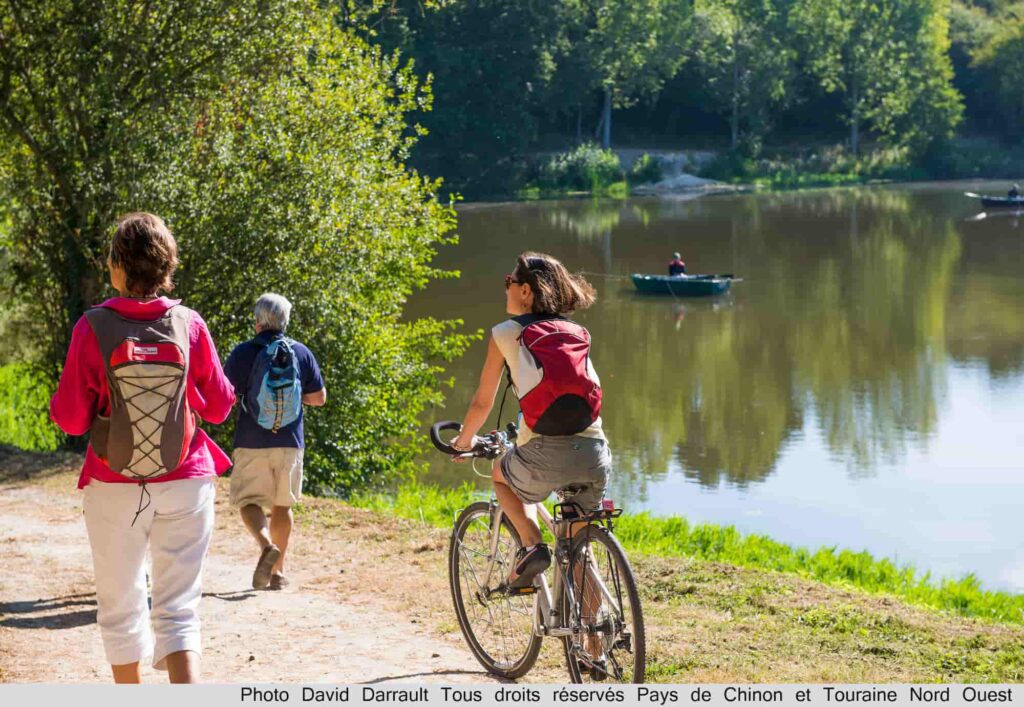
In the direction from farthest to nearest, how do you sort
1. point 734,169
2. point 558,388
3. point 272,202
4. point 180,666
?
point 734,169 → point 272,202 → point 558,388 → point 180,666

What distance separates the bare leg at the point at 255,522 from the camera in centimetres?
735

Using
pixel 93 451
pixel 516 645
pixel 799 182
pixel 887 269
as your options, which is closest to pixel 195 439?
pixel 93 451

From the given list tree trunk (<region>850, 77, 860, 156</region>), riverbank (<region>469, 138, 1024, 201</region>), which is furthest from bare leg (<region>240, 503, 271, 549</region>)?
tree trunk (<region>850, 77, 860, 156</region>)

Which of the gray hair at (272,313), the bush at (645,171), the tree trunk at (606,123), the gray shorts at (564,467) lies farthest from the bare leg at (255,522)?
the tree trunk at (606,123)

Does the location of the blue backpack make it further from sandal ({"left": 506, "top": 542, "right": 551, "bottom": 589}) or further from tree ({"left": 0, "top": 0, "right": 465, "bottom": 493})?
tree ({"left": 0, "top": 0, "right": 465, "bottom": 493})

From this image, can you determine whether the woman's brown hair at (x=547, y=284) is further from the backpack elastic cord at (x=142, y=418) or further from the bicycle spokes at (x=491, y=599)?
the backpack elastic cord at (x=142, y=418)

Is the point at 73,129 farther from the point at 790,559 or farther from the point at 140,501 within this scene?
the point at 140,501

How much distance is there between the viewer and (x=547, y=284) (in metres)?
5.16

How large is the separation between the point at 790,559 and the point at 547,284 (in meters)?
6.10

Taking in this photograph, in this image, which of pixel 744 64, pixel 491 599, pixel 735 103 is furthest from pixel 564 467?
pixel 744 64

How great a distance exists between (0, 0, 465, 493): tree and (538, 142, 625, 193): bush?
170 feet

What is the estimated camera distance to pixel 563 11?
65750 millimetres

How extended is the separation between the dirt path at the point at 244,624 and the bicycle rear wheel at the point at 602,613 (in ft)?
3.14

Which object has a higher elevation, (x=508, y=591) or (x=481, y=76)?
(x=481, y=76)
